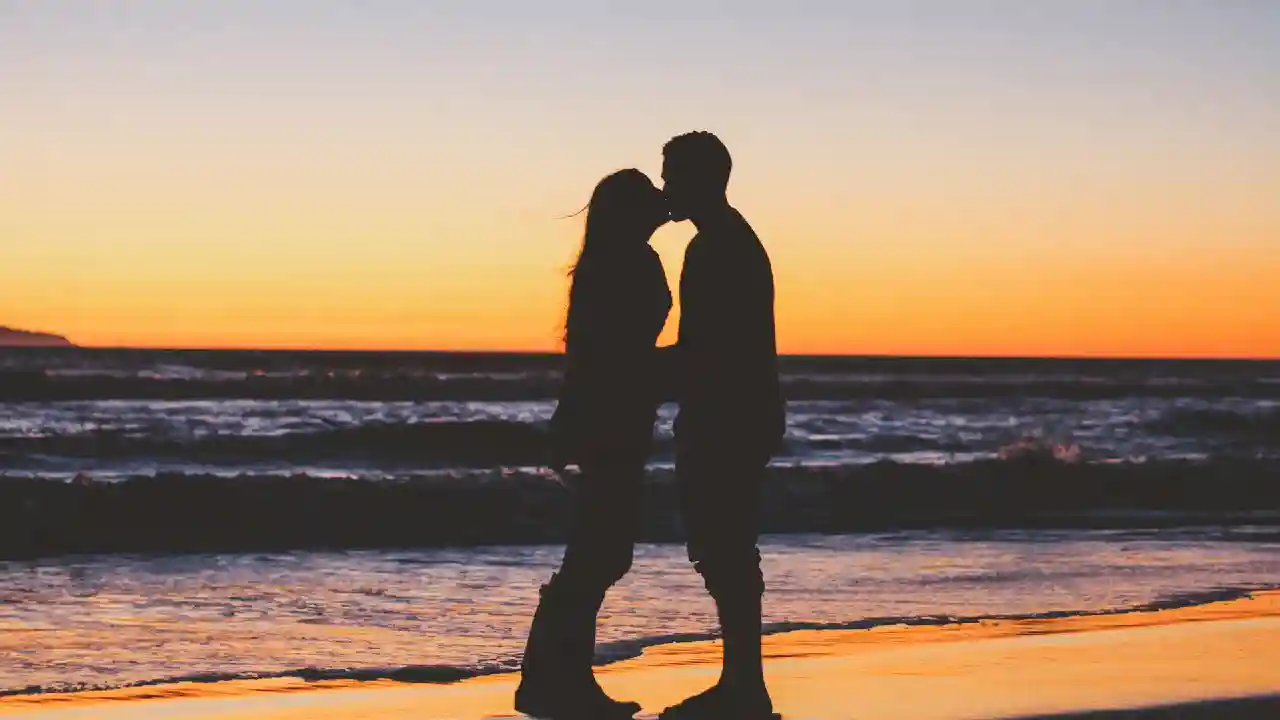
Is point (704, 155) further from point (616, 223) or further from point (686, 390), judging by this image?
point (686, 390)

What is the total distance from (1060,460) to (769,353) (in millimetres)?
17365

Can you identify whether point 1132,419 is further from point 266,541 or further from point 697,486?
point 697,486

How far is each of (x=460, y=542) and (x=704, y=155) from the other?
27.3ft

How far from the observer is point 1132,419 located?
41281 millimetres

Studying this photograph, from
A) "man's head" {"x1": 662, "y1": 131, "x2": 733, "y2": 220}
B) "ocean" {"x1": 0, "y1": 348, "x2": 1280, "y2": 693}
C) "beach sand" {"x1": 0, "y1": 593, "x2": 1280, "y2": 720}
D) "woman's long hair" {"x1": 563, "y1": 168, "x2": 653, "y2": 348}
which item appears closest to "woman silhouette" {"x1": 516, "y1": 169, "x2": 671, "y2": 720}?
"woman's long hair" {"x1": 563, "y1": 168, "x2": 653, "y2": 348}

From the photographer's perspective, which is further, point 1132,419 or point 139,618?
point 1132,419

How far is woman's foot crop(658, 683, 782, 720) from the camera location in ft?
17.7

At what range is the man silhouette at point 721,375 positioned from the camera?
518 centimetres

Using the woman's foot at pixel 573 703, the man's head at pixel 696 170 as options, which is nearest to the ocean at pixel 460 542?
the woman's foot at pixel 573 703

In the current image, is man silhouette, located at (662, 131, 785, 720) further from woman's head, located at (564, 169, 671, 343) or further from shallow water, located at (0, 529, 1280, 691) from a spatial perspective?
shallow water, located at (0, 529, 1280, 691)

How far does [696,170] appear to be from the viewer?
521 centimetres

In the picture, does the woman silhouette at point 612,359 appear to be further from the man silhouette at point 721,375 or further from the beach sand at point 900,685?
the beach sand at point 900,685

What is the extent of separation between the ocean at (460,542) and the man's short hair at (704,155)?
265 centimetres

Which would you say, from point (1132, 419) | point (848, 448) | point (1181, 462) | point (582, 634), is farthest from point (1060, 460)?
point (1132, 419)
